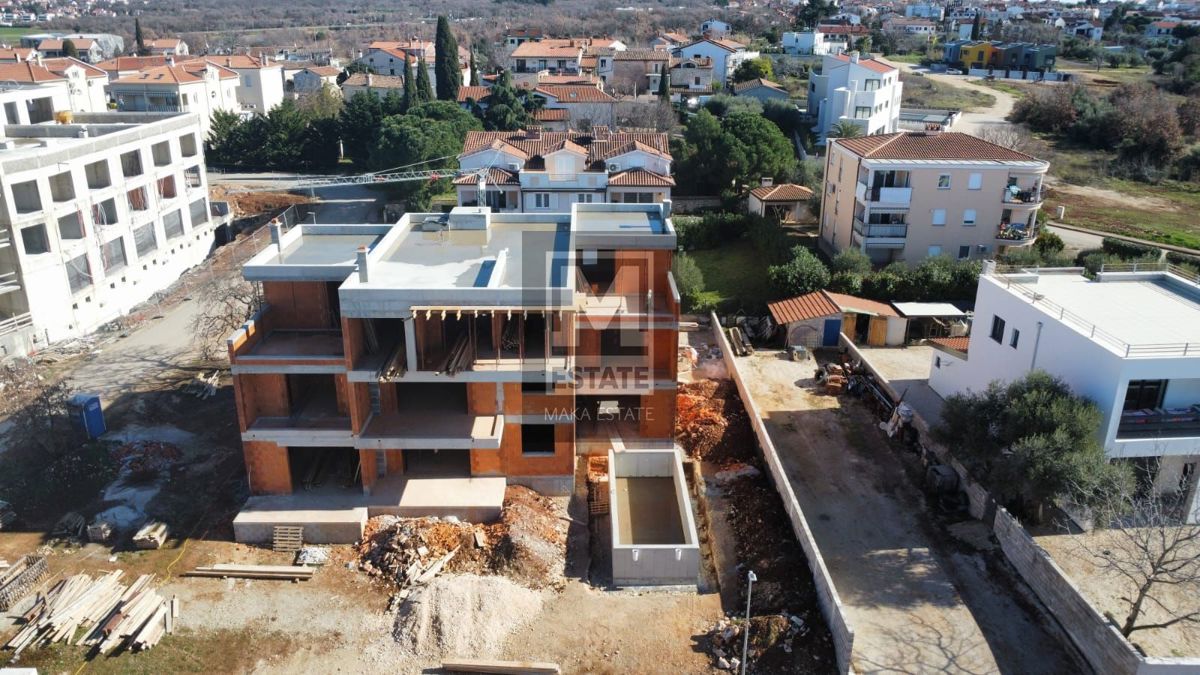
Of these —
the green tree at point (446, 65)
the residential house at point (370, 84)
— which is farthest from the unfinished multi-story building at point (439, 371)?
the residential house at point (370, 84)

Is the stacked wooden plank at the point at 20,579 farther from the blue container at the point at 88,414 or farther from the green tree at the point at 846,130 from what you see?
the green tree at the point at 846,130

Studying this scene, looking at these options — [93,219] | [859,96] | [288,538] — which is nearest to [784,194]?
[859,96]

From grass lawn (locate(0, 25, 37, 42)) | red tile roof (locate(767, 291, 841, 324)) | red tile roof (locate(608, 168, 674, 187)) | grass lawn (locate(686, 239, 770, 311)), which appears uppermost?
grass lawn (locate(0, 25, 37, 42))

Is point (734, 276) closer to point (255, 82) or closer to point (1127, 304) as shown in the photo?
point (1127, 304)

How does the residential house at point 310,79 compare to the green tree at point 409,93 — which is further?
the residential house at point 310,79

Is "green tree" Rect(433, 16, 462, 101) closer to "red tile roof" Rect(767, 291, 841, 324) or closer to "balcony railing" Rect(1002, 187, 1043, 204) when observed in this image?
"red tile roof" Rect(767, 291, 841, 324)

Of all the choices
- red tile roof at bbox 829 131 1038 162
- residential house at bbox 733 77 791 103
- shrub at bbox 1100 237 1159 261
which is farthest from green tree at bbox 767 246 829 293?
residential house at bbox 733 77 791 103

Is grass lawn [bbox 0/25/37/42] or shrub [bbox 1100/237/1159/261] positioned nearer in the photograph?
shrub [bbox 1100/237/1159/261]
